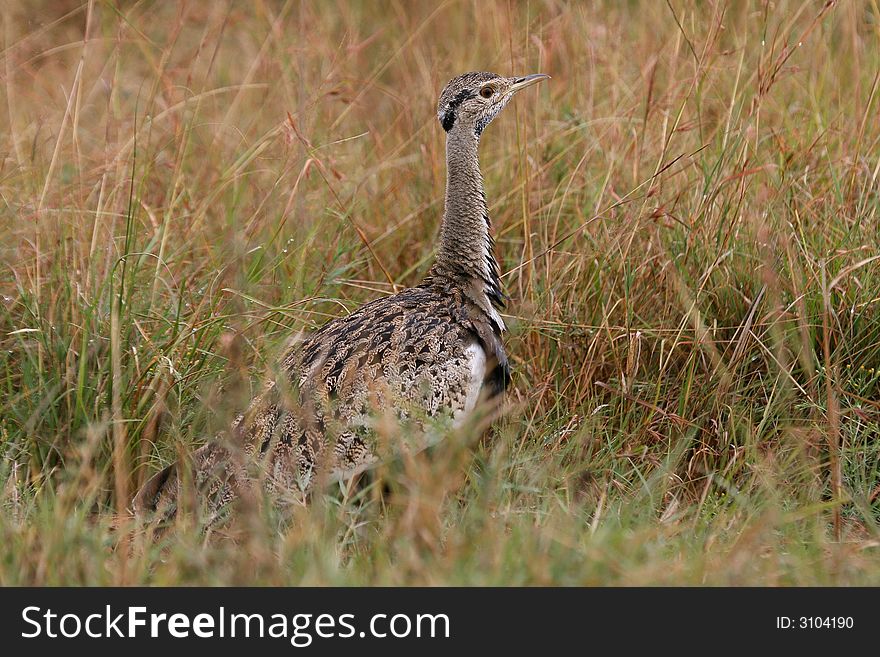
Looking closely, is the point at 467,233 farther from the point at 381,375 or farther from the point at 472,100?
the point at 381,375

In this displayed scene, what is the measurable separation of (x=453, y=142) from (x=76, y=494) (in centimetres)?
173

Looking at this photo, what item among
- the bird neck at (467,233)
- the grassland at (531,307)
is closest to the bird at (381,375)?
the bird neck at (467,233)

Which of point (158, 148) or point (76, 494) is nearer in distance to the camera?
point (76, 494)

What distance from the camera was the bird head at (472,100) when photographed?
4051 mm

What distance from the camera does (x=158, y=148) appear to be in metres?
4.83

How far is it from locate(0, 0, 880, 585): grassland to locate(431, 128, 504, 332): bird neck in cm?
44

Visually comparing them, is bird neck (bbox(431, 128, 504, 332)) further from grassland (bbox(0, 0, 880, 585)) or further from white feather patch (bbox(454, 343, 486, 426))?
grassland (bbox(0, 0, 880, 585))

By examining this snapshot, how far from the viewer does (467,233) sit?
4004 millimetres

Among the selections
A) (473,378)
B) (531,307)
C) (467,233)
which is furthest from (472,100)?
(473,378)

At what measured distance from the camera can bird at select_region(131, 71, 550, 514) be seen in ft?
11.4

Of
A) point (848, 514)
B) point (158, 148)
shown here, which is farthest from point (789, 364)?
point (158, 148)

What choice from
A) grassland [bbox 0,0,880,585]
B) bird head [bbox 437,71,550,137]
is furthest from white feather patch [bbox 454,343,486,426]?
bird head [bbox 437,71,550,137]

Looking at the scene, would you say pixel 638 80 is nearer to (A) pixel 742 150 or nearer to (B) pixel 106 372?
(A) pixel 742 150
